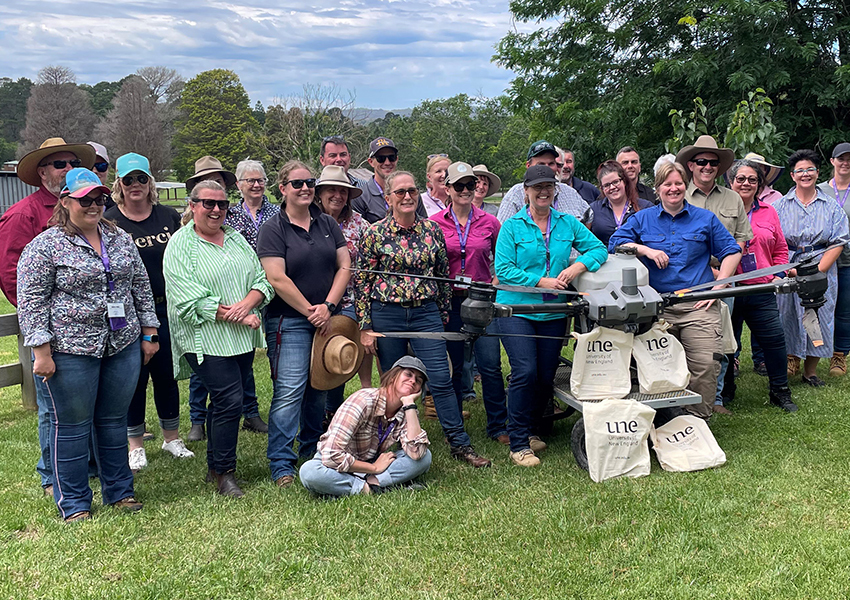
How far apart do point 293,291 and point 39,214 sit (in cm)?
169

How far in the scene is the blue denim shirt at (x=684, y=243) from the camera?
5.50 meters

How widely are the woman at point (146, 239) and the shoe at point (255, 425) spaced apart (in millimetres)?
757

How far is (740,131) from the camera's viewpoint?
31.1ft

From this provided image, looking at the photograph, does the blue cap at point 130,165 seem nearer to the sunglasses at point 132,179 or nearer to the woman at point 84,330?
the sunglasses at point 132,179

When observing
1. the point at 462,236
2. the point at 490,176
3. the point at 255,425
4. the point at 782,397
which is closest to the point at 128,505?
the point at 255,425

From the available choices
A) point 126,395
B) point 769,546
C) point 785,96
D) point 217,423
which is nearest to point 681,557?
point 769,546

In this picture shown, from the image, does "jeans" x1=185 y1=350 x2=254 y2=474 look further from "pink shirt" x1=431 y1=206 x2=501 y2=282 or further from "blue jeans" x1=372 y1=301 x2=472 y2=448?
"pink shirt" x1=431 y1=206 x2=501 y2=282

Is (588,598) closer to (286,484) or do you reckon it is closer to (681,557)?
(681,557)

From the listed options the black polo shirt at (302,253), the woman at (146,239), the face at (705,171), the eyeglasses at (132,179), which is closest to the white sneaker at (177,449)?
the woman at (146,239)

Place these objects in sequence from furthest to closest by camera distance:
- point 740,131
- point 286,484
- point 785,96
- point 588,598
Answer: point 785,96 < point 740,131 < point 286,484 < point 588,598

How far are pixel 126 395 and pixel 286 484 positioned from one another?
120cm

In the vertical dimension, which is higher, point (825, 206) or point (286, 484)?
point (825, 206)

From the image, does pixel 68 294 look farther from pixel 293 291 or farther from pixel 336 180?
pixel 336 180

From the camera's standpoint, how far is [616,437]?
4.93 meters
